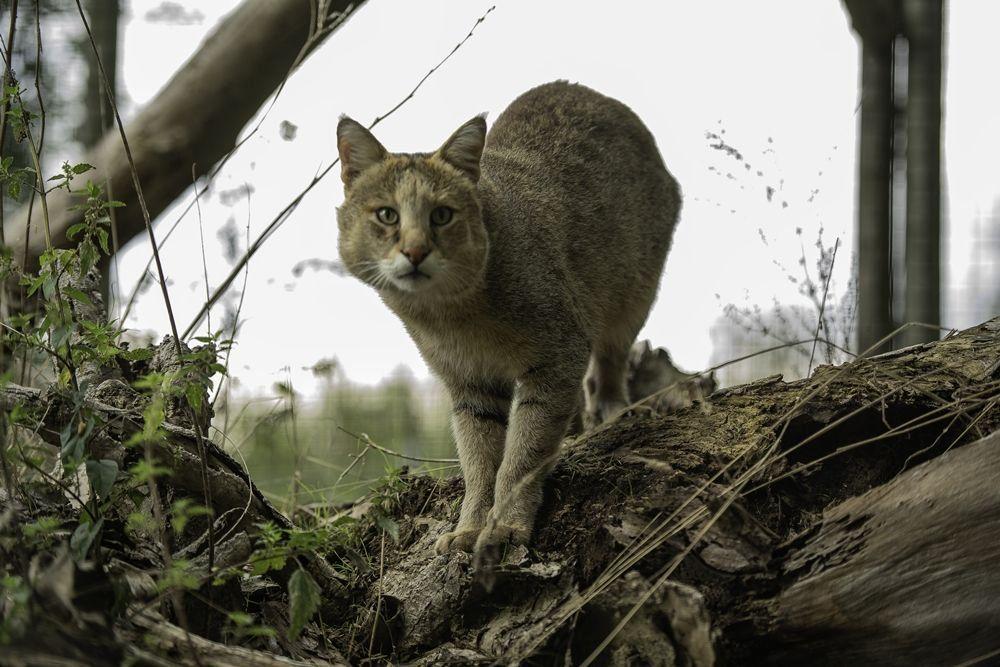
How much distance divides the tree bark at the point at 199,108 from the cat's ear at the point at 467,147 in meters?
1.17

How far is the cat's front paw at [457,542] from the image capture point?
2863 millimetres

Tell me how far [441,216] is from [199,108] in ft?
5.37

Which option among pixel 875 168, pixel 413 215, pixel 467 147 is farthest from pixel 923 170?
pixel 413 215

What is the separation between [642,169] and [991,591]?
2690 mm

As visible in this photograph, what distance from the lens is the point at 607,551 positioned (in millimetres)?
2525

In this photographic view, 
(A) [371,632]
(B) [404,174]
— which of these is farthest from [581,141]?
(A) [371,632]

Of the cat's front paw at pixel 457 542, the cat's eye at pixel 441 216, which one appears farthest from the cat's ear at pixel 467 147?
the cat's front paw at pixel 457 542

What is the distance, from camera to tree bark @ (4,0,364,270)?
4090 millimetres

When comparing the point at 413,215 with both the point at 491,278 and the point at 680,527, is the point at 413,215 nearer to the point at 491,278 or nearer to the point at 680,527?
the point at 491,278

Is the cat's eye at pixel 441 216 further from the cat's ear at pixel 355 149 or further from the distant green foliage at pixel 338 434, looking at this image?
the distant green foliage at pixel 338 434

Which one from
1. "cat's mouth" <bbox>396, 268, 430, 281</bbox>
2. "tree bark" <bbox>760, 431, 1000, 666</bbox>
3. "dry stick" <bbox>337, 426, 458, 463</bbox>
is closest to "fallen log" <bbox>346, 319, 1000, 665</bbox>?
"tree bark" <bbox>760, 431, 1000, 666</bbox>

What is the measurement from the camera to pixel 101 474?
6.56 feet

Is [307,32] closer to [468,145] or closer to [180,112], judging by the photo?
[180,112]

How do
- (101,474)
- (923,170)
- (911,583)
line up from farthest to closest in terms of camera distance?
(923,170)
(911,583)
(101,474)
